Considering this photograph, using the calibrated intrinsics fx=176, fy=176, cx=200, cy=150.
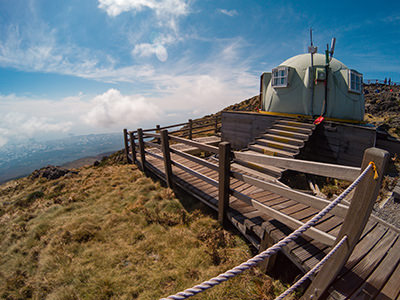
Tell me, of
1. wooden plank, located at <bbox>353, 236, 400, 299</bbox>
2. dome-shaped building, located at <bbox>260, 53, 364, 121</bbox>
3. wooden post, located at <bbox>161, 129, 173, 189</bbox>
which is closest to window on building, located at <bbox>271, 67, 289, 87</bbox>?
dome-shaped building, located at <bbox>260, 53, 364, 121</bbox>

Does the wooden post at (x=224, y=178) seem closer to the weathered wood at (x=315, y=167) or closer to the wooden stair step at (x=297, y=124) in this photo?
the weathered wood at (x=315, y=167)

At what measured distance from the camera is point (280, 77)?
10.1m

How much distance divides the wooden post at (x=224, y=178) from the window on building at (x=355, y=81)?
948cm

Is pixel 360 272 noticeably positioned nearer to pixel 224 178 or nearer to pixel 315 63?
pixel 224 178

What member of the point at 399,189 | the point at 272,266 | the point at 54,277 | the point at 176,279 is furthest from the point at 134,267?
the point at 399,189

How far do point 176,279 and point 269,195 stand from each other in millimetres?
2770

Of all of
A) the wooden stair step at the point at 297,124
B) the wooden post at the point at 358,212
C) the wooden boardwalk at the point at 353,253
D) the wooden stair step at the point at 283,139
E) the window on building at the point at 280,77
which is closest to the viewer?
the wooden post at the point at 358,212

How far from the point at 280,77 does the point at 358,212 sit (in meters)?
10.0

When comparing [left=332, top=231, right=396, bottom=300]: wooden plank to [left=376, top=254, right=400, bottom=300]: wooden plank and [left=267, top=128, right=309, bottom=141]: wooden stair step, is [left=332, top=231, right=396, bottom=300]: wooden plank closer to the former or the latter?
[left=376, top=254, right=400, bottom=300]: wooden plank

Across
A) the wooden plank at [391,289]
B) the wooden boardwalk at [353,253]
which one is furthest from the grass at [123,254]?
the wooden plank at [391,289]

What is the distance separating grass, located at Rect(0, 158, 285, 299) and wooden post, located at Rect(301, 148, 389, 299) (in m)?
1.21

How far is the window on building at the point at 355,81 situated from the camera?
898 cm

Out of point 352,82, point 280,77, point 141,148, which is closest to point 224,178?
point 141,148

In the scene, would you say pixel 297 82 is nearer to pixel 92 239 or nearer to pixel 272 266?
pixel 272 266
